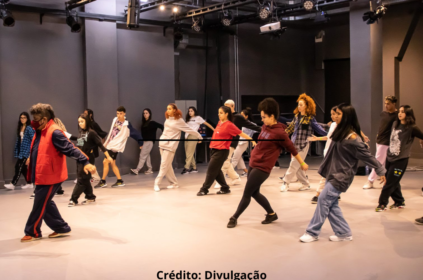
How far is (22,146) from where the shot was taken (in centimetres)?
877

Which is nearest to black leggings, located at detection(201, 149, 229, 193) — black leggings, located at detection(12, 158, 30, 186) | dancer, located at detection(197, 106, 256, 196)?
dancer, located at detection(197, 106, 256, 196)

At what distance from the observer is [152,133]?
11.0 m

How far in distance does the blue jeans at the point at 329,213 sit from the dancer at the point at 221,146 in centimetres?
244

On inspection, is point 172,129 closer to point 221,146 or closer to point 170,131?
point 170,131

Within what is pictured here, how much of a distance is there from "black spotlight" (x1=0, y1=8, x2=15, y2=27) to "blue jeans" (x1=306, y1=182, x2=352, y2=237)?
276 inches

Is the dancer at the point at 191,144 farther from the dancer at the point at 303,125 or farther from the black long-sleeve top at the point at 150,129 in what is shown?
the dancer at the point at 303,125

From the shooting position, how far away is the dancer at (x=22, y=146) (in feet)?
28.8

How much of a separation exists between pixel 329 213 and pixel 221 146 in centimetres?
294

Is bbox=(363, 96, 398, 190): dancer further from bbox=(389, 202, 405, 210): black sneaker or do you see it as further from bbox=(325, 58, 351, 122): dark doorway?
bbox=(325, 58, 351, 122): dark doorway

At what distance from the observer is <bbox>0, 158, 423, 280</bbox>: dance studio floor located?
404cm

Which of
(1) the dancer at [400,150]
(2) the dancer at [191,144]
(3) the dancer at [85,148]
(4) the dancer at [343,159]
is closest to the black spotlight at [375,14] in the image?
(1) the dancer at [400,150]

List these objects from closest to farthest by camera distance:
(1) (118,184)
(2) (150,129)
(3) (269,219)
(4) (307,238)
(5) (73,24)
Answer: (4) (307,238), (3) (269,219), (1) (118,184), (5) (73,24), (2) (150,129)

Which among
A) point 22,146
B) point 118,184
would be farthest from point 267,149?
point 22,146

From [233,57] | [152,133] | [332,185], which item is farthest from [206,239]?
[233,57]
